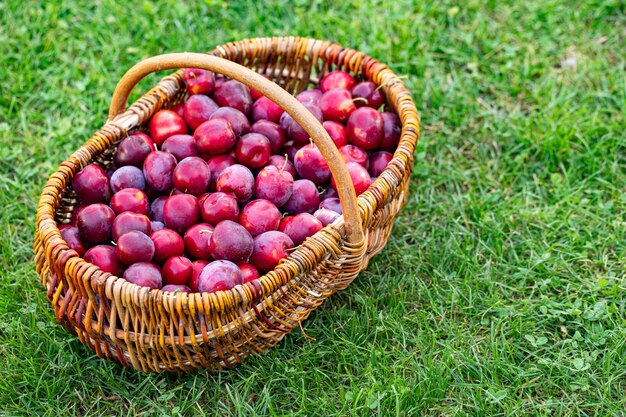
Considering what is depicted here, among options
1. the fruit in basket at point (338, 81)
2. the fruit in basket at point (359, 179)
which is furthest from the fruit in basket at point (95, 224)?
the fruit in basket at point (338, 81)

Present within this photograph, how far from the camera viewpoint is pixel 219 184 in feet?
7.89

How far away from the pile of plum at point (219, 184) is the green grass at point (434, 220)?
370 mm

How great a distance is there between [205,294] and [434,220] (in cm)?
119

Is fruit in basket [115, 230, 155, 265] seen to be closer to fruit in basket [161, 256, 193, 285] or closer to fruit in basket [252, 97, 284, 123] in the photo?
fruit in basket [161, 256, 193, 285]

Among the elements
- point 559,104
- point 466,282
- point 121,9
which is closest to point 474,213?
point 466,282

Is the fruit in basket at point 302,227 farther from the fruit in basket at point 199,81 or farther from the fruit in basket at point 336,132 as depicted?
the fruit in basket at point 199,81

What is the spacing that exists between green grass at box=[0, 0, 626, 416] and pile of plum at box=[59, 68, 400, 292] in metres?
0.37

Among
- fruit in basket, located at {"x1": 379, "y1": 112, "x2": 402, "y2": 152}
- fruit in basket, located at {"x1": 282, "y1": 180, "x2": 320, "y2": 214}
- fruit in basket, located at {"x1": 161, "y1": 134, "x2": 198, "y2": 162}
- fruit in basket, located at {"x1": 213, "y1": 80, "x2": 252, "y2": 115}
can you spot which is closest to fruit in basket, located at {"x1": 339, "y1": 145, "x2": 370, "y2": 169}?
fruit in basket, located at {"x1": 379, "y1": 112, "x2": 402, "y2": 152}

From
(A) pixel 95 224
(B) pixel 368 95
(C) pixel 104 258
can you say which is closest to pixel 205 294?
(C) pixel 104 258

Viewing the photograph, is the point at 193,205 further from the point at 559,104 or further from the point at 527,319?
the point at 559,104

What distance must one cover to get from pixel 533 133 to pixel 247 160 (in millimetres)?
1354

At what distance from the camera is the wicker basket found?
6.56 feet

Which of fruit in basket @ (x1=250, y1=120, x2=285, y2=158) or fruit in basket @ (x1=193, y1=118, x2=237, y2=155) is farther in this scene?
fruit in basket @ (x1=250, y1=120, x2=285, y2=158)

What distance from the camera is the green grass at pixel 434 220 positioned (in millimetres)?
2258
